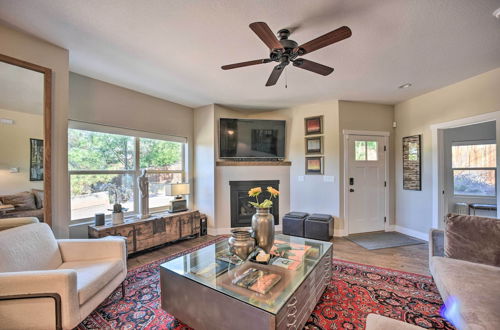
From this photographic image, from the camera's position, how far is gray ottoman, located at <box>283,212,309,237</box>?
3.88 m

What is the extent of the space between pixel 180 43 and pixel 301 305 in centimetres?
255

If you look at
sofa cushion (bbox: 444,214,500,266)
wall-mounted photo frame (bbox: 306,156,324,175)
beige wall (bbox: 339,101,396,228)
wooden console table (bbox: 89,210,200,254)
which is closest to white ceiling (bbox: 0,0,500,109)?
beige wall (bbox: 339,101,396,228)

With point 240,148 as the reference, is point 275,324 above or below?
below

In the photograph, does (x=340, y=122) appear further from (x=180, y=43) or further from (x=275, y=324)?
(x=275, y=324)

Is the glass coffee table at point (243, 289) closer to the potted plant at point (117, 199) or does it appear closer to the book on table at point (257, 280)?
the book on table at point (257, 280)

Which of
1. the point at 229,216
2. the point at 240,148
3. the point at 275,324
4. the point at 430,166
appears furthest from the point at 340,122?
the point at 275,324

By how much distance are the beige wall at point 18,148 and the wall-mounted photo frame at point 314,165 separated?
3.90 meters

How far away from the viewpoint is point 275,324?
125cm

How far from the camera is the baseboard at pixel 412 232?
3.76 m

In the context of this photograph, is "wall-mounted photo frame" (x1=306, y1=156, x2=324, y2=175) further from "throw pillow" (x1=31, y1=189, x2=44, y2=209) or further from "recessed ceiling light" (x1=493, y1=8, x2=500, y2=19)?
"throw pillow" (x1=31, y1=189, x2=44, y2=209)

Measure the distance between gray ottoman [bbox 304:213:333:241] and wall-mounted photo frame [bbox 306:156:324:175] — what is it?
0.88m

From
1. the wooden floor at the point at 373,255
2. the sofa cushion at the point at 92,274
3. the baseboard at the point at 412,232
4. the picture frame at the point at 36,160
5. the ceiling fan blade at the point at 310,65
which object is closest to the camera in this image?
the sofa cushion at the point at 92,274

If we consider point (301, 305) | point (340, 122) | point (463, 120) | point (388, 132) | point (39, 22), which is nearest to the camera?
point (301, 305)

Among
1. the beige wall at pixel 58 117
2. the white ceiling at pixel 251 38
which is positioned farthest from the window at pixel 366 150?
the beige wall at pixel 58 117
